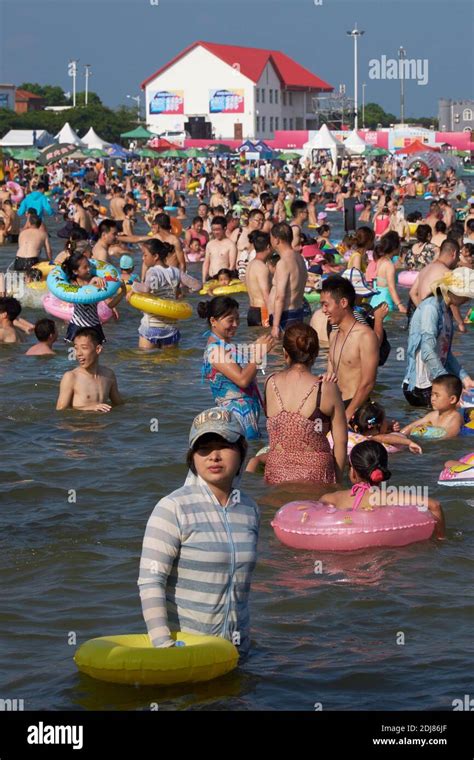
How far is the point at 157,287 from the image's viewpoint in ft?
40.5

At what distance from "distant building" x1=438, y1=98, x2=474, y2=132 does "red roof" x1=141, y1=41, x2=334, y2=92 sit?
11370 millimetres

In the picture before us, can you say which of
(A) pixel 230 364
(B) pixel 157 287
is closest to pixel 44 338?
(B) pixel 157 287

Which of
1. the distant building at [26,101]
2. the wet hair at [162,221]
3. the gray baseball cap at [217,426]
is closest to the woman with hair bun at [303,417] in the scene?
the gray baseball cap at [217,426]

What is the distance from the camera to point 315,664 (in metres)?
5.25

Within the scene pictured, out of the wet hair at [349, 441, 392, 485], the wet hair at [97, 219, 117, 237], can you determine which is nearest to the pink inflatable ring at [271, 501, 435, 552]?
the wet hair at [349, 441, 392, 485]

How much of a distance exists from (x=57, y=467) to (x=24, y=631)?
295 centimetres

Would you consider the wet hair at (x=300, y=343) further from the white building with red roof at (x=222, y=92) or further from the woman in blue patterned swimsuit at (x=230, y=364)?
the white building with red roof at (x=222, y=92)

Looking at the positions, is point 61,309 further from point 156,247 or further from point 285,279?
point 285,279

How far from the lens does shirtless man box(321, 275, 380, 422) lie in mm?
7508

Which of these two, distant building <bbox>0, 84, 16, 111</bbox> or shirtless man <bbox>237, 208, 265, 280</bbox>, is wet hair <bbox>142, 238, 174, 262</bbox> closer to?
shirtless man <bbox>237, 208, 265, 280</bbox>

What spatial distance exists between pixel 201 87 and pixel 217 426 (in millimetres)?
96028

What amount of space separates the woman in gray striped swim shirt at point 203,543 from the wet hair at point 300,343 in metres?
2.22

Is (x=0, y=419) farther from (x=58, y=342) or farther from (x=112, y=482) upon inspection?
(x=58, y=342)

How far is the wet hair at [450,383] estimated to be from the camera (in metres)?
8.74
